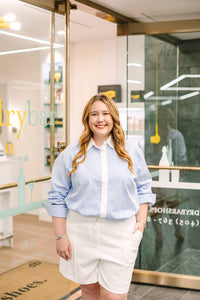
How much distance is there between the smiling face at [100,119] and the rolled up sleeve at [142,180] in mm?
222

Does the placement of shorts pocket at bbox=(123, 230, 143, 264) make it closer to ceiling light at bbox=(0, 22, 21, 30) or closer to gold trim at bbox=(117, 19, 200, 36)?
ceiling light at bbox=(0, 22, 21, 30)

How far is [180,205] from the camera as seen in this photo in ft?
10.9

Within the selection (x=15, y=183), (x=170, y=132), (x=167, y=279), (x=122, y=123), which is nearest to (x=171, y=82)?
(x=170, y=132)

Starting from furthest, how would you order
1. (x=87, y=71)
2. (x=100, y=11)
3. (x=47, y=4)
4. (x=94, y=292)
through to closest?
(x=87, y=71), (x=100, y=11), (x=47, y=4), (x=94, y=292)

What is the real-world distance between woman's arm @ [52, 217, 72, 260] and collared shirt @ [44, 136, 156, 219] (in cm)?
4

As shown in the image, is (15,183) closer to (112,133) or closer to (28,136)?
(28,136)

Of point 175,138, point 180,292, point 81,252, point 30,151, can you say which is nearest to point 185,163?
point 175,138

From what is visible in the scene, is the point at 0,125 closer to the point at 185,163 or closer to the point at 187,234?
the point at 185,163

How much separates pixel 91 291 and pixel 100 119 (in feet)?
3.09

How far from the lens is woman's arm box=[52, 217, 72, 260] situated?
205cm

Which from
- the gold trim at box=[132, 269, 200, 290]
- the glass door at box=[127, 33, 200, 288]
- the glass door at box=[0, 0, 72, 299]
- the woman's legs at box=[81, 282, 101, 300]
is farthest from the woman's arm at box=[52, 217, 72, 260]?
the gold trim at box=[132, 269, 200, 290]

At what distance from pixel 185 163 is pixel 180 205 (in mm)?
357

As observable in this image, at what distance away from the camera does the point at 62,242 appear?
2.05 metres

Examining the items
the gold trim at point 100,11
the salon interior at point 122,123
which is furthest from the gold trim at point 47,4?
the gold trim at point 100,11
